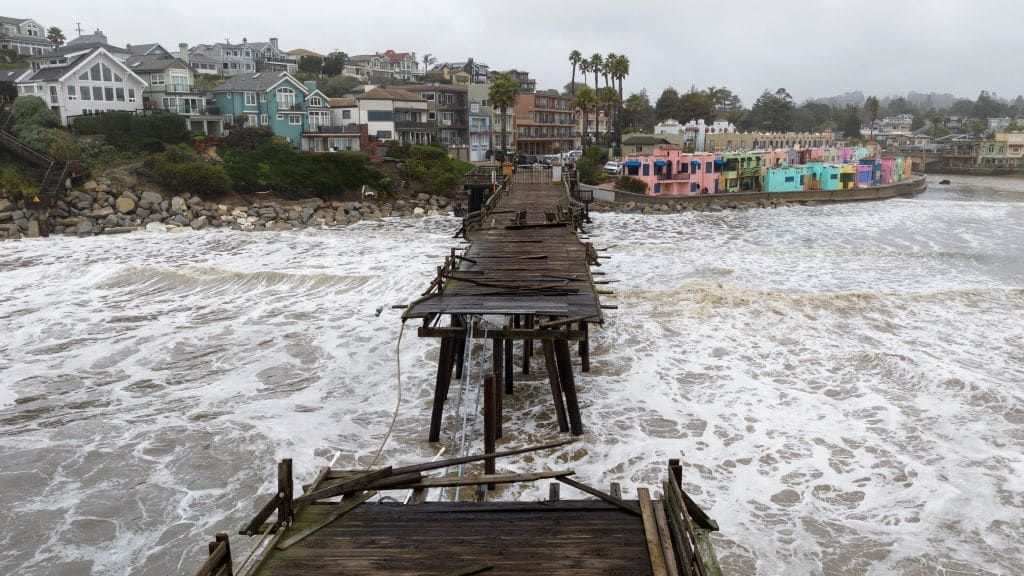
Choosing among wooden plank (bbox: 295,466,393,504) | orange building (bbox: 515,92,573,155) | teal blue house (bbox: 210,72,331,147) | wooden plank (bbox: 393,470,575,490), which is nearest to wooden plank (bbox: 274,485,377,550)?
wooden plank (bbox: 295,466,393,504)

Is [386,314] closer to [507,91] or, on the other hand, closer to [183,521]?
[183,521]

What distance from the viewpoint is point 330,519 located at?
6996mm

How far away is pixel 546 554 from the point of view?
21.1ft

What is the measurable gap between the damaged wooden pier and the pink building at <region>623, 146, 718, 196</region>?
56520 mm

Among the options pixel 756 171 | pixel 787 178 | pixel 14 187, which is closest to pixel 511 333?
pixel 14 187

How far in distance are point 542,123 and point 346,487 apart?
81407 millimetres

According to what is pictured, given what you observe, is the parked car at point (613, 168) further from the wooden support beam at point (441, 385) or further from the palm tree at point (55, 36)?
the palm tree at point (55, 36)

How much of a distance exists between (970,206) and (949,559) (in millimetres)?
67147

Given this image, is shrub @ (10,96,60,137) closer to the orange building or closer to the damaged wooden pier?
the orange building

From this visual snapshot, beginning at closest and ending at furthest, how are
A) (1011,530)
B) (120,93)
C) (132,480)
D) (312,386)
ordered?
(1011,530)
(132,480)
(312,386)
(120,93)

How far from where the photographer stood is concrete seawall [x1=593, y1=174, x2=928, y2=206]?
5975cm

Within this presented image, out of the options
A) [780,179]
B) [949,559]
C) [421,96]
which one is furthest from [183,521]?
[780,179]

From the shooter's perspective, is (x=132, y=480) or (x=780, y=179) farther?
(x=780, y=179)

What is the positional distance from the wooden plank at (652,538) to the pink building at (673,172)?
56.5 m
